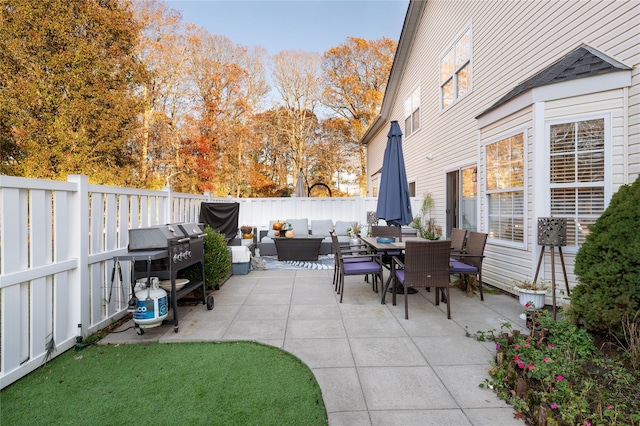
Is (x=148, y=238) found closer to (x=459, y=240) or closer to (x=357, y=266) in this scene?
(x=357, y=266)

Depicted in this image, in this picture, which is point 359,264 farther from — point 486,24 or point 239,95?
point 239,95

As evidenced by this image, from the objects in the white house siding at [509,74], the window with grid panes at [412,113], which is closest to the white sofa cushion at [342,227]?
the white house siding at [509,74]

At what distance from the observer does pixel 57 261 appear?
273 cm

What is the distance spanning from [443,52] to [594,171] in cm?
504

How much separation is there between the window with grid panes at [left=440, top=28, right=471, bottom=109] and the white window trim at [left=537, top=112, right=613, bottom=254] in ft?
9.10

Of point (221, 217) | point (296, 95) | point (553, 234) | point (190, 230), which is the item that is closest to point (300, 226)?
point (221, 217)

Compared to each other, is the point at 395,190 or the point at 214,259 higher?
the point at 395,190

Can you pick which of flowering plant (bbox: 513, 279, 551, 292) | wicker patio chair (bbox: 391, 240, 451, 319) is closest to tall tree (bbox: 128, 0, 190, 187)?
wicker patio chair (bbox: 391, 240, 451, 319)

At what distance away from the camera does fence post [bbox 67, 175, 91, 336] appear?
292 cm

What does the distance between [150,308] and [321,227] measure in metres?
6.39

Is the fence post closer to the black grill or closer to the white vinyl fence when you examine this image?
the white vinyl fence

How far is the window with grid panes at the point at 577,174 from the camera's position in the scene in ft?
12.0

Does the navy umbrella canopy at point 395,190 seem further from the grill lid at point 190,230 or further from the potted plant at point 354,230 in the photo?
the potted plant at point 354,230

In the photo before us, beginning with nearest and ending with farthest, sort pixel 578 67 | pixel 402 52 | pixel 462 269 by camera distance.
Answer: pixel 578 67 < pixel 462 269 < pixel 402 52
